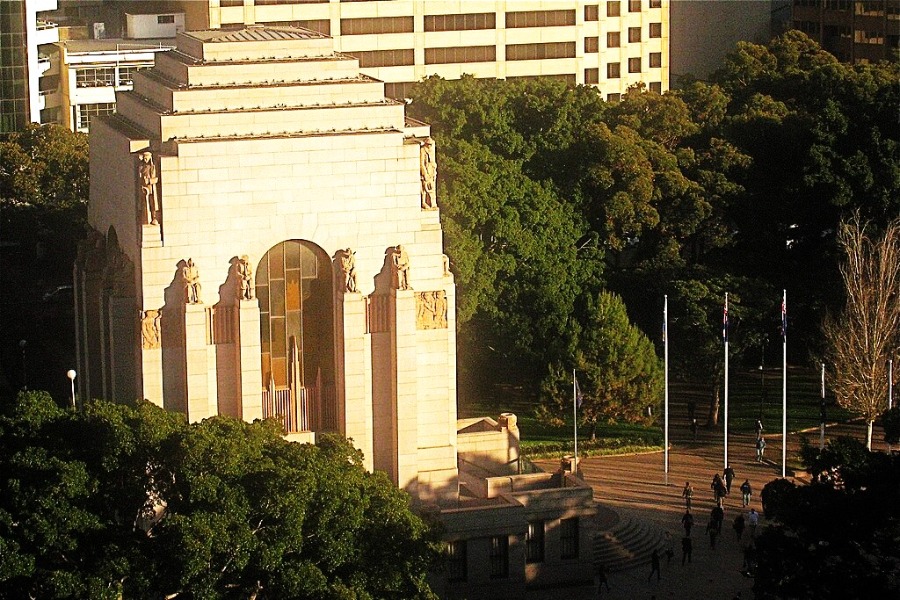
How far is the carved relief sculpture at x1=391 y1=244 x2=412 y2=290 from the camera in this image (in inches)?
3322

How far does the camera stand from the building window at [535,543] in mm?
87688

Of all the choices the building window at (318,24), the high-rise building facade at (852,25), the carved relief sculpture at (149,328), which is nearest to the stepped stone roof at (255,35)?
the carved relief sculpture at (149,328)

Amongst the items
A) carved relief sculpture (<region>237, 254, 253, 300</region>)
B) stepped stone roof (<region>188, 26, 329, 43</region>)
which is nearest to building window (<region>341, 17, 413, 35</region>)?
stepped stone roof (<region>188, 26, 329, 43</region>)

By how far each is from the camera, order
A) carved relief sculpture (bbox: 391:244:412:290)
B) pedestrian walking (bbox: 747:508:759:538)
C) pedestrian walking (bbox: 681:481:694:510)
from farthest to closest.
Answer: pedestrian walking (bbox: 681:481:694:510) < pedestrian walking (bbox: 747:508:759:538) < carved relief sculpture (bbox: 391:244:412:290)

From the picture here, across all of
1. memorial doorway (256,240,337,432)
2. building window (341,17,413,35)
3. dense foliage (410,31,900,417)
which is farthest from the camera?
building window (341,17,413,35)

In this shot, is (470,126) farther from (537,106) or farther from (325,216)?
(325,216)

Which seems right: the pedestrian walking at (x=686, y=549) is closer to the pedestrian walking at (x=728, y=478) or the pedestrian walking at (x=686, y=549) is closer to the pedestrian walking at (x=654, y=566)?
the pedestrian walking at (x=654, y=566)

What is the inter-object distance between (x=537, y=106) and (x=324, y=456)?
140 ft

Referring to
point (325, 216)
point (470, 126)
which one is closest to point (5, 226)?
point (470, 126)

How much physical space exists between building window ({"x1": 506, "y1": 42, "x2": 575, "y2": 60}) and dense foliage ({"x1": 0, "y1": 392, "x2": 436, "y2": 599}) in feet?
251

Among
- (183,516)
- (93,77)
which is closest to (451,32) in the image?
(93,77)

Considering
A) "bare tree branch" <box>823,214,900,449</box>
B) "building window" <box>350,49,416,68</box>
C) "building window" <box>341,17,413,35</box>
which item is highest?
"building window" <box>341,17,413,35</box>

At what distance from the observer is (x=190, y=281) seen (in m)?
82.4

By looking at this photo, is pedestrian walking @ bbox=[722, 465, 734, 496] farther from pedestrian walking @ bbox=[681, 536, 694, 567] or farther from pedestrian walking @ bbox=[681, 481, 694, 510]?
pedestrian walking @ bbox=[681, 536, 694, 567]
